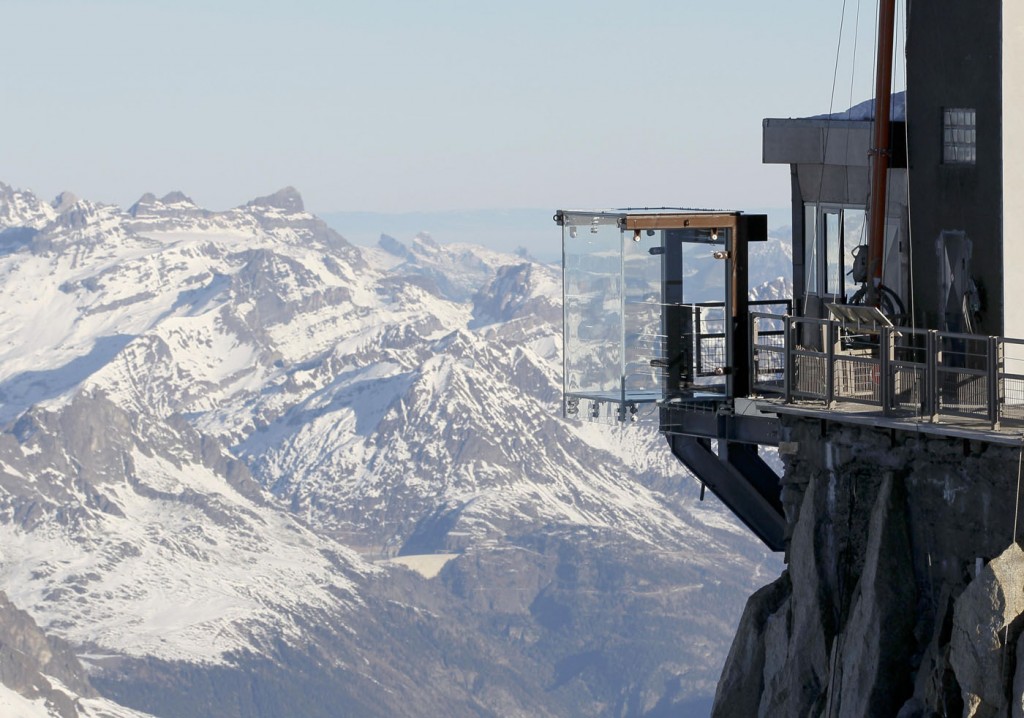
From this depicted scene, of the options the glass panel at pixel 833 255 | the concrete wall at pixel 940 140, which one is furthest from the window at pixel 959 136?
the glass panel at pixel 833 255

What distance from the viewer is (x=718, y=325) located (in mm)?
27828

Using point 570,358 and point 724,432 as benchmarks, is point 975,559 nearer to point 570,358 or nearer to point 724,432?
point 724,432

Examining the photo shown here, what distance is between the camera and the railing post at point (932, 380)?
72.8ft

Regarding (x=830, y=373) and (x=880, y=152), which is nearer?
(x=830, y=373)

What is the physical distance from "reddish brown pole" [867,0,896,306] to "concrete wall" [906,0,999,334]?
570mm

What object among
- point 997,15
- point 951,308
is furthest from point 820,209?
point 997,15

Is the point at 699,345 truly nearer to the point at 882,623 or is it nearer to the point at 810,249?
the point at 810,249

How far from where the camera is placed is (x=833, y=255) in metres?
27.8

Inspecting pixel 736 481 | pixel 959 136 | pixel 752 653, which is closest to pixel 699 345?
pixel 736 481

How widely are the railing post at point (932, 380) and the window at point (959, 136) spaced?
243 centimetres

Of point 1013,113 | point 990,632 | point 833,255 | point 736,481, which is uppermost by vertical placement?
point 1013,113

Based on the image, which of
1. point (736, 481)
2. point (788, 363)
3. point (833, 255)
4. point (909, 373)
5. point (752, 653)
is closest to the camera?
point (909, 373)

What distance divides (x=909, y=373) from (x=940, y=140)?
109 inches

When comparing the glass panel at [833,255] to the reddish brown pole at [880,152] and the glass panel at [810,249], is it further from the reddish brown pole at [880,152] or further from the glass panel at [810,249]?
the reddish brown pole at [880,152]
